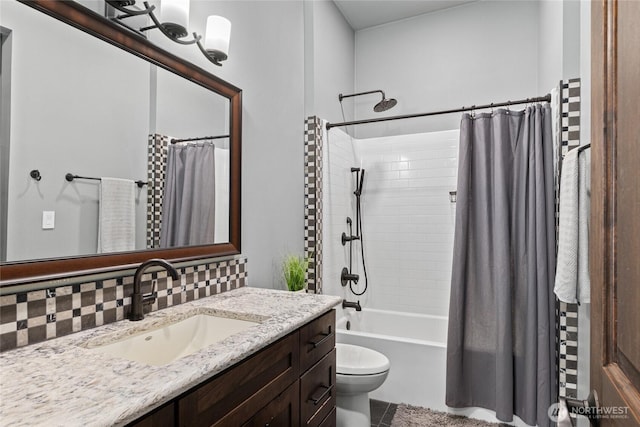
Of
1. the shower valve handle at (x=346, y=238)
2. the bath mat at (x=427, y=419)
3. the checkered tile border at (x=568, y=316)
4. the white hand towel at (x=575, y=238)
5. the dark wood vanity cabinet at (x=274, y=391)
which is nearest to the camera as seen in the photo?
the dark wood vanity cabinet at (x=274, y=391)

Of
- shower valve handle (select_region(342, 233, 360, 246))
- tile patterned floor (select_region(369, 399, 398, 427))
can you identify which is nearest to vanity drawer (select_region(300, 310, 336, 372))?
tile patterned floor (select_region(369, 399, 398, 427))

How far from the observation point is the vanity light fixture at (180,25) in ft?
4.04

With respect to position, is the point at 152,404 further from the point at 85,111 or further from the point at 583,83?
the point at 583,83

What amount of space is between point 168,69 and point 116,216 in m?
0.65

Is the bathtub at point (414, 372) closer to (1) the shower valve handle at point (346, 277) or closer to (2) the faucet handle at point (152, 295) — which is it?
(1) the shower valve handle at point (346, 277)

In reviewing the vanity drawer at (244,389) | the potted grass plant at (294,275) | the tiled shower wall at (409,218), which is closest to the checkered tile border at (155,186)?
the vanity drawer at (244,389)

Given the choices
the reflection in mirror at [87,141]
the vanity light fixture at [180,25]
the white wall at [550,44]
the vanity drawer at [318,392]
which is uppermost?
the white wall at [550,44]

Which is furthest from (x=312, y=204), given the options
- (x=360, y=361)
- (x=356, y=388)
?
(x=356, y=388)

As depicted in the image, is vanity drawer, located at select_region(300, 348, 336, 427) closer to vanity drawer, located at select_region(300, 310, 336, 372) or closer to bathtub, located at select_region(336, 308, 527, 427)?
vanity drawer, located at select_region(300, 310, 336, 372)

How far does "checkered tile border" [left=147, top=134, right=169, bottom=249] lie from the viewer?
137 centimetres

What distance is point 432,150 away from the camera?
3201 mm

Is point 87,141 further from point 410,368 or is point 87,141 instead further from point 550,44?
point 550,44

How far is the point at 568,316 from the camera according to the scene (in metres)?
1.89

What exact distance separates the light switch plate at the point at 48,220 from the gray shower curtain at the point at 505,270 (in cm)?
213
